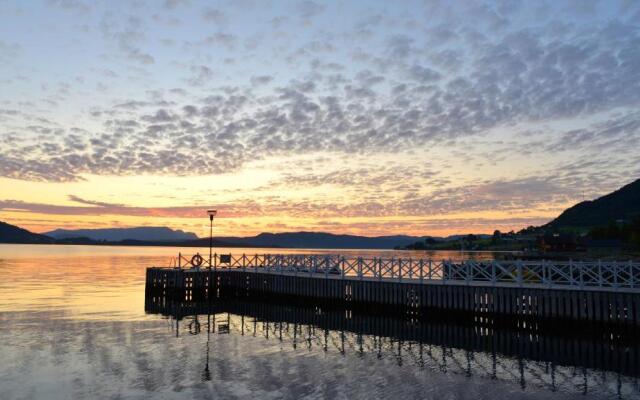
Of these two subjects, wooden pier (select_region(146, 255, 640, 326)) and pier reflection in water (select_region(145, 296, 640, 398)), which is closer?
pier reflection in water (select_region(145, 296, 640, 398))

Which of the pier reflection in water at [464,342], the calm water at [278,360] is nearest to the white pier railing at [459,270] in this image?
the pier reflection in water at [464,342]

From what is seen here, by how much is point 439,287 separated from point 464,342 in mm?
8490

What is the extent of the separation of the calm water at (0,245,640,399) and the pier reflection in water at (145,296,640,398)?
0.09m


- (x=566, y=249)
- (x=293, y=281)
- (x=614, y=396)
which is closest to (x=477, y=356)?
(x=614, y=396)

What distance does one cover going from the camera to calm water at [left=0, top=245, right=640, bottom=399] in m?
17.2

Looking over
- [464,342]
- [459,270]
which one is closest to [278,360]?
[464,342]

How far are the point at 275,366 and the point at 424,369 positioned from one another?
19.9 ft

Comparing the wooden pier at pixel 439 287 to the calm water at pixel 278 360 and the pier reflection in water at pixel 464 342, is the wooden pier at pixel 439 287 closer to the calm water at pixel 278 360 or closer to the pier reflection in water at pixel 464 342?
the pier reflection in water at pixel 464 342

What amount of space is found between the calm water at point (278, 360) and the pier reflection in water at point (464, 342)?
0.09 metres

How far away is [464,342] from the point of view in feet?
85.6

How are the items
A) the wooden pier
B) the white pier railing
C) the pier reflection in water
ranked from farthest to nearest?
the white pier railing → the wooden pier → the pier reflection in water

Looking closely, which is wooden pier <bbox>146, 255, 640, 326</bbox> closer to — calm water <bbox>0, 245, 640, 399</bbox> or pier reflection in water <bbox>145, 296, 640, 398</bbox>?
pier reflection in water <bbox>145, 296, 640, 398</bbox>

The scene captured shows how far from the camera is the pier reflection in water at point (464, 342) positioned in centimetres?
1966

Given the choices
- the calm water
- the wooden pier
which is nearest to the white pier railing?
the wooden pier
